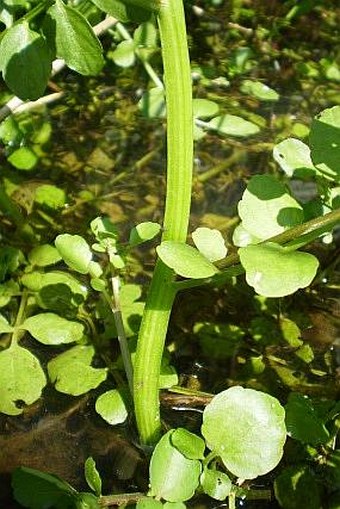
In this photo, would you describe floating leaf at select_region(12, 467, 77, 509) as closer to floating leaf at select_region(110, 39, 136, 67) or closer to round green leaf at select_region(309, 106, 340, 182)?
round green leaf at select_region(309, 106, 340, 182)

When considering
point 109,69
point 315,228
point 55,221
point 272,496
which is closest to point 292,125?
point 109,69

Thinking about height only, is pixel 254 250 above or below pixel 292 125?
above

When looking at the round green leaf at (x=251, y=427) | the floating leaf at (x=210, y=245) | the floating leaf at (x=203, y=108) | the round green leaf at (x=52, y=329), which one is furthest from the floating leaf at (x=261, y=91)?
the round green leaf at (x=251, y=427)

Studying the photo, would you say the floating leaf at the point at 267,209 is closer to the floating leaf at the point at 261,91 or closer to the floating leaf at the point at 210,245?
the floating leaf at the point at 210,245

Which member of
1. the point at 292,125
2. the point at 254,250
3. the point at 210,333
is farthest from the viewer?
the point at 292,125

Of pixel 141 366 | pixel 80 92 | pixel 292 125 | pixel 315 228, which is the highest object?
pixel 315 228

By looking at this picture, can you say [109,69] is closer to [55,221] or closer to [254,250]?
[55,221]

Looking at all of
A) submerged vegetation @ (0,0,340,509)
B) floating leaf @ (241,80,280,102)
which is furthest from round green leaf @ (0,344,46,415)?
floating leaf @ (241,80,280,102)
